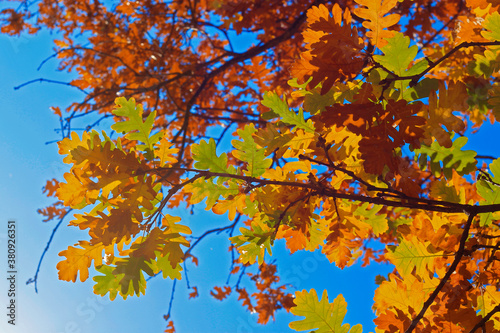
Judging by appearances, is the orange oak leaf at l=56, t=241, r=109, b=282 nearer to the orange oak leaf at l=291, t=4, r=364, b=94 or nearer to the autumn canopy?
the autumn canopy

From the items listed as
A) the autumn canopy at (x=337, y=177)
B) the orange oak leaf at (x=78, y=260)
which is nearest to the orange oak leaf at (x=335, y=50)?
the autumn canopy at (x=337, y=177)

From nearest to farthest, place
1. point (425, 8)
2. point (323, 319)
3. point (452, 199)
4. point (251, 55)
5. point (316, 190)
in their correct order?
point (316, 190) → point (323, 319) → point (452, 199) → point (251, 55) → point (425, 8)

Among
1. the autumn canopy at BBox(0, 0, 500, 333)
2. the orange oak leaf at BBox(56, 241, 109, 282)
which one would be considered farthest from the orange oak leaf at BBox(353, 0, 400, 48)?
the orange oak leaf at BBox(56, 241, 109, 282)

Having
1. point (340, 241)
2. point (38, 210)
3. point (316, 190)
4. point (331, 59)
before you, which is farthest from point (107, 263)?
point (38, 210)

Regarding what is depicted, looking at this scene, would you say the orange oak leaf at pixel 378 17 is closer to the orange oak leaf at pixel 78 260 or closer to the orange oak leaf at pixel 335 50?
the orange oak leaf at pixel 335 50

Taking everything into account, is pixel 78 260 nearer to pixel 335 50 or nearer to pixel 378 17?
pixel 335 50

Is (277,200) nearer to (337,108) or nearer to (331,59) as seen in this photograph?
(337,108)

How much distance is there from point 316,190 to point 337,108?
32cm

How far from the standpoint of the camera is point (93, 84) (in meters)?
5.02

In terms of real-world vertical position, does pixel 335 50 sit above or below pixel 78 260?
above

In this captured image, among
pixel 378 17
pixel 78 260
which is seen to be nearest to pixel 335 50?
pixel 378 17

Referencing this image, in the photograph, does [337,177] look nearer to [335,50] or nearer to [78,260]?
[335,50]

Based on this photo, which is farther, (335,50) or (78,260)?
(78,260)

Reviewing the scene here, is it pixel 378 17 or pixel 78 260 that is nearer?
pixel 378 17
